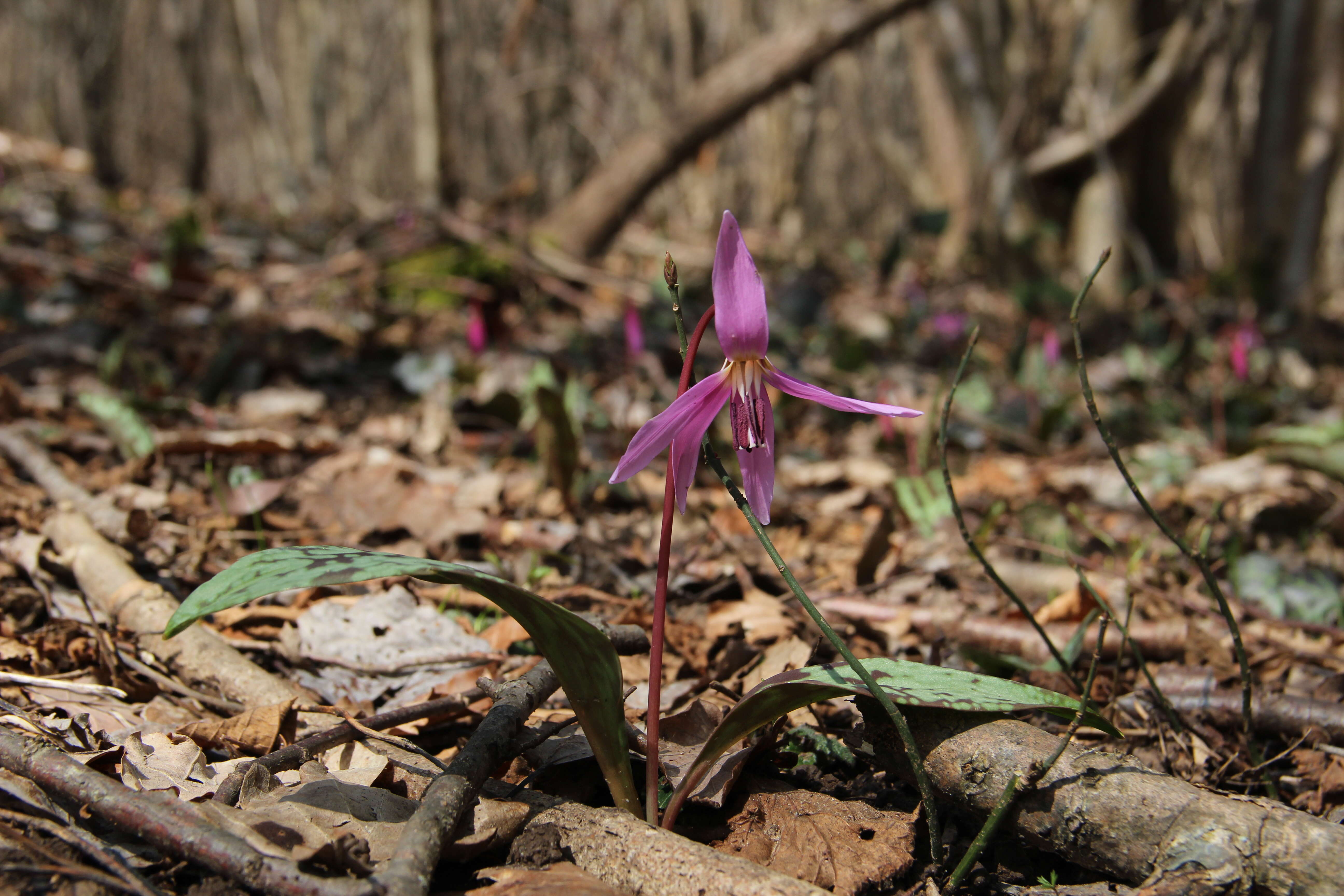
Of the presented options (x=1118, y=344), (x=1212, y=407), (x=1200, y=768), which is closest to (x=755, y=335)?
(x=1200, y=768)

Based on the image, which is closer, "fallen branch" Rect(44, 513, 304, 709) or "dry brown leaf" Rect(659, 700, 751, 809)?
"dry brown leaf" Rect(659, 700, 751, 809)

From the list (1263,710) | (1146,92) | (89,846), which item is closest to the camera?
(89,846)

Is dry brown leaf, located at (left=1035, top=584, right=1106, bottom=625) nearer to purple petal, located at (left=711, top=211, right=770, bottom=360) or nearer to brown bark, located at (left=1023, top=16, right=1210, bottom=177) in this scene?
purple petal, located at (left=711, top=211, right=770, bottom=360)

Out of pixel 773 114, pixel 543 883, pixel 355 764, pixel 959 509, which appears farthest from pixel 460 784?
pixel 773 114

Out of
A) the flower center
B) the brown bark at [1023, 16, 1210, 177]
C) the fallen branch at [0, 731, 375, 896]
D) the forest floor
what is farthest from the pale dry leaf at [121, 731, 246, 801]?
the brown bark at [1023, 16, 1210, 177]

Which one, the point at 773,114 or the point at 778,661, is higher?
the point at 773,114

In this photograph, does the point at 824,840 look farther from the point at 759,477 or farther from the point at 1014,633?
the point at 1014,633

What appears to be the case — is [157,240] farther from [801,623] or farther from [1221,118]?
[1221,118]
